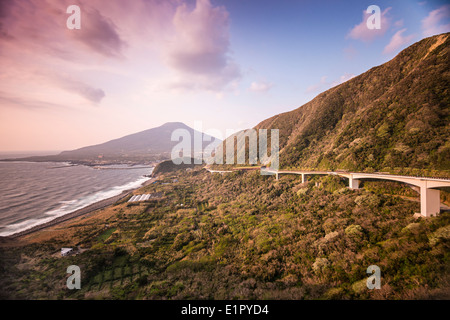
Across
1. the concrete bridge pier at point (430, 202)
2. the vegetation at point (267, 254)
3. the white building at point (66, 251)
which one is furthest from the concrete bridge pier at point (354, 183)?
the white building at point (66, 251)

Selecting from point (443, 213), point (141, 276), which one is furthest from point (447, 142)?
point (141, 276)

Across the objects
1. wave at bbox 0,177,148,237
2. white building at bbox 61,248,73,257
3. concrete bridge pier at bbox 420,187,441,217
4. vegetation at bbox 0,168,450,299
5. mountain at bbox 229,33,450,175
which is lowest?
wave at bbox 0,177,148,237

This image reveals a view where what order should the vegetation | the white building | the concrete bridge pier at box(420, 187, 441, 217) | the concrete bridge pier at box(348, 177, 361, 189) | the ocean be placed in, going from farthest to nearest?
the ocean < the concrete bridge pier at box(348, 177, 361, 189) < the white building < the concrete bridge pier at box(420, 187, 441, 217) < the vegetation

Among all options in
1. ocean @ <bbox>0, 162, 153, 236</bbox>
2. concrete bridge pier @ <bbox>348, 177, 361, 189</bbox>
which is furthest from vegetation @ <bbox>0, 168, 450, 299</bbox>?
ocean @ <bbox>0, 162, 153, 236</bbox>

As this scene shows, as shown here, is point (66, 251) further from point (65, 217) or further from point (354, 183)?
point (354, 183)

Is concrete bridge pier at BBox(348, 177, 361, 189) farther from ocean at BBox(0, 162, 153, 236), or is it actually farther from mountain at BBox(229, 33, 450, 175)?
ocean at BBox(0, 162, 153, 236)

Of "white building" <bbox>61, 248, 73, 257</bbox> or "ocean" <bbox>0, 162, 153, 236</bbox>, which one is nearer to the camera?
"white building" <bbox>61, 248, 73, 257</bbox>

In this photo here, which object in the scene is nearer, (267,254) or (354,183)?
(267,254)

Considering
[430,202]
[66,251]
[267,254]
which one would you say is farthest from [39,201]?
[430,202]

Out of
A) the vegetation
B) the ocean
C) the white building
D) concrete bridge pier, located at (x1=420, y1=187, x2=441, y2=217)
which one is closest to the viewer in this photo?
the vegetation
